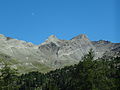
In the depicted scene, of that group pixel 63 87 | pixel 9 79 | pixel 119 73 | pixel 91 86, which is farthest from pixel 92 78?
pixel 63 87

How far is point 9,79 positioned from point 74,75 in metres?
17.7

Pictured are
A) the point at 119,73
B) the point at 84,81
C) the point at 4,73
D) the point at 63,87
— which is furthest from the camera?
the point at 63,87

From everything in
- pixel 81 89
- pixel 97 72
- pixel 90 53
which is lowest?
pixel 81 89

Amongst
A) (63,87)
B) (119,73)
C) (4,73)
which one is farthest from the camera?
(63,87)

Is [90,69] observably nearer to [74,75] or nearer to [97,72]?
[97,72]

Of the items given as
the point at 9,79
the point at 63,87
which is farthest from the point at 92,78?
the point at 63,87

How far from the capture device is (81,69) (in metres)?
56.6

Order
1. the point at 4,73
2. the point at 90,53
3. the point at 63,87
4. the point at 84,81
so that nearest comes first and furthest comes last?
the point at 4,73, the point at 84,81, the point at 90,53, the point at 63,87

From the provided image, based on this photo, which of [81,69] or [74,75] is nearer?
[81,69]

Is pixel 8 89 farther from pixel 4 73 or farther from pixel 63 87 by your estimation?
pixel 63 87

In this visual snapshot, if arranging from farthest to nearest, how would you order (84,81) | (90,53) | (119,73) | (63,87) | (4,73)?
(63,87) < (119,73) < (90,53) < (84,81) < (4,73)

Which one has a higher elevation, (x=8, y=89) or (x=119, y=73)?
(x=119, y=73)

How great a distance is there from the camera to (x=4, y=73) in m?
51.9

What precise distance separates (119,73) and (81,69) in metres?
78.7
